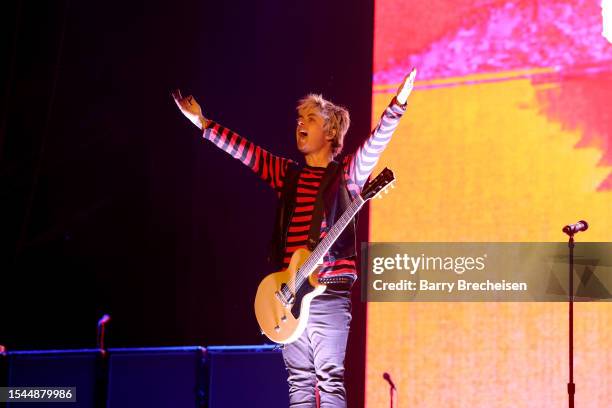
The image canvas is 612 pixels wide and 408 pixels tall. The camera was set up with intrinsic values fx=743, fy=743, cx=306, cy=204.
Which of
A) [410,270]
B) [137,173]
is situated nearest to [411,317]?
[410,270]

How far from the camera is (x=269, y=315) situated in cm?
377

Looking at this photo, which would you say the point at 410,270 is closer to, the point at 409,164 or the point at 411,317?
the point at 411,317

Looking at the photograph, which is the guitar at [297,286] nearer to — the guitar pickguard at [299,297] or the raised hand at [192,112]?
the guitar pickguard at [299,297]

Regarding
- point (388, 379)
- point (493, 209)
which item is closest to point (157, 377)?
point (388, 379)

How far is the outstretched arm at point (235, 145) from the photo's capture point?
4082 mm

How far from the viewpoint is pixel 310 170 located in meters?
4.00

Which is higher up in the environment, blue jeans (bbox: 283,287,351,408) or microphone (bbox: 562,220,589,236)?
microphone (bbox: 562,220,589,236)

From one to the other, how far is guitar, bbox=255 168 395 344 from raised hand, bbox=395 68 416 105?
0.35 m

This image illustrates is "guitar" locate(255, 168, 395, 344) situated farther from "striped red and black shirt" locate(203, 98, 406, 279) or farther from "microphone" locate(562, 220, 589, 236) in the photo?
"microphone" locate(562, 220, 589, 236)

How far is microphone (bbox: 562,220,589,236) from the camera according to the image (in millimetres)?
3961

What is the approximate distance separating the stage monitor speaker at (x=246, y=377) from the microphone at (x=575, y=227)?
6.09 feet

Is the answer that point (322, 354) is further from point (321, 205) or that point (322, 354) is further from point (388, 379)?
point (388, 379)

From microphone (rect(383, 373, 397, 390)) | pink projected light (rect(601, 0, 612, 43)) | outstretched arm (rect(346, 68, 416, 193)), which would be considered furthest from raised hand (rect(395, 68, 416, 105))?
microphone (rect(383, 373, 397, 390))

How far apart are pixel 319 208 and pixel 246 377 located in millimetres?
1319
